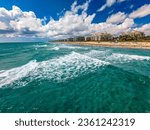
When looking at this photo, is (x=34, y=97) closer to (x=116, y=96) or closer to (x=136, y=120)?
(x=116, y=96)

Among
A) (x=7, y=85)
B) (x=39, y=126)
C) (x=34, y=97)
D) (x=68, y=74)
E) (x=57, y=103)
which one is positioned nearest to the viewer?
(x=39, y=126)

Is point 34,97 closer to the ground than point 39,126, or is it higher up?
closer to the ground

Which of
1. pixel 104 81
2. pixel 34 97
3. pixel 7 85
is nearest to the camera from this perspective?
pixel 34 97

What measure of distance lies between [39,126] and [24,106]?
190 inches

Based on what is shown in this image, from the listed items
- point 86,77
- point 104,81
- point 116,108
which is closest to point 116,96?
point 116,108

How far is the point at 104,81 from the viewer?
15578 millimetres

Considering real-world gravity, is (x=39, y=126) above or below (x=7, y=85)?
above

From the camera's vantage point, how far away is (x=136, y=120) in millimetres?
6547

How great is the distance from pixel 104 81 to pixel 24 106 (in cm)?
805

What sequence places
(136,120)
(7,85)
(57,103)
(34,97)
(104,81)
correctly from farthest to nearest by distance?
(104,81) < (7,85) < (34,97) < (57,103) < (136,120)

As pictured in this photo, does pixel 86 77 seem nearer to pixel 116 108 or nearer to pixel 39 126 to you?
pixel 116 108

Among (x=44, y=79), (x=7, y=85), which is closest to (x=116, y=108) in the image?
(x=44, y=79)

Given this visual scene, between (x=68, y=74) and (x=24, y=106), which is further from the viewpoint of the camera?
(x=68, y=74)

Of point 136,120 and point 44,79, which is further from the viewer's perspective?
point 44,79
